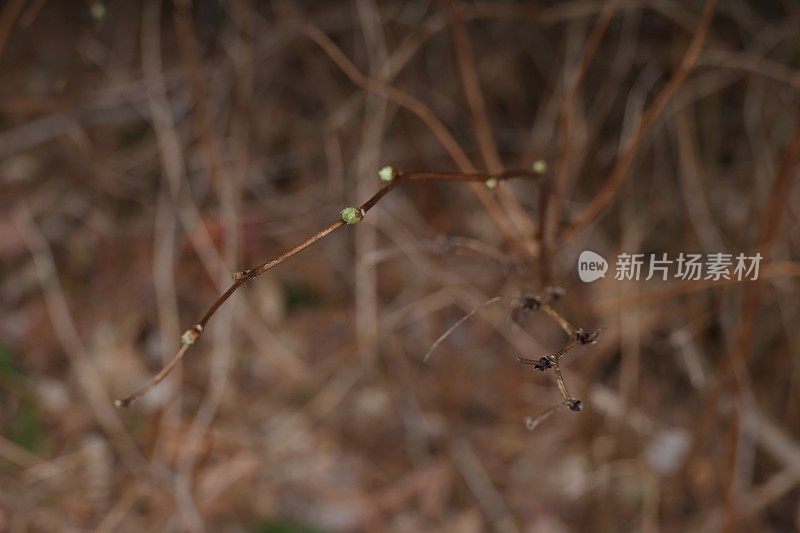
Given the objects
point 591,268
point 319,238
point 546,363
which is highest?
point 591,268

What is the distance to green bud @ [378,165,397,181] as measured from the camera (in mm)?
589

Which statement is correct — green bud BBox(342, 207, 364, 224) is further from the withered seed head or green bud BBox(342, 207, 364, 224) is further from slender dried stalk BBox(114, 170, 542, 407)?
the withered seed head

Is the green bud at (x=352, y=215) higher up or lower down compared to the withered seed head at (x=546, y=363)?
higher up

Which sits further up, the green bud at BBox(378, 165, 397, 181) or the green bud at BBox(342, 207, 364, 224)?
the green bud at BBox(378, 165, 397, 181)

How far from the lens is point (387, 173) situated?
1.94 feet

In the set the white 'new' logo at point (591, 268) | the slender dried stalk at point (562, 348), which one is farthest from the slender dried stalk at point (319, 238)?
the white 'new' logo at point (591, 268)

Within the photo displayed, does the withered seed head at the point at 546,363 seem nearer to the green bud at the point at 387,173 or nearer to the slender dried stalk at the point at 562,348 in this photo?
the slender dried stalk at the point at 562,348

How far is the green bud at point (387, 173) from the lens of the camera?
23.2 inches

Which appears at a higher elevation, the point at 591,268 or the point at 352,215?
the point at 591,268

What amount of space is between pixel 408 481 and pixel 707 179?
744 mm
